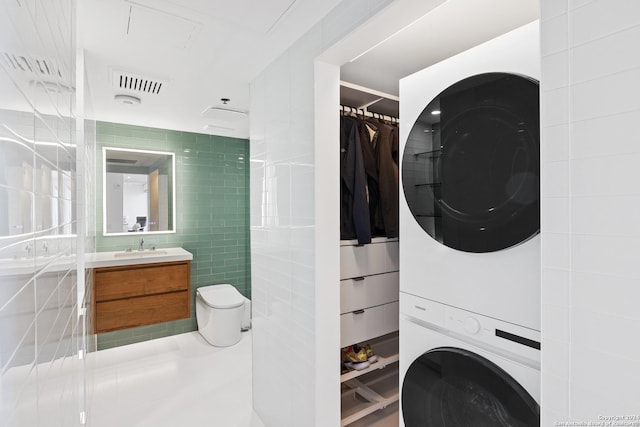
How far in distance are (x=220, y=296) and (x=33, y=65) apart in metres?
2.97

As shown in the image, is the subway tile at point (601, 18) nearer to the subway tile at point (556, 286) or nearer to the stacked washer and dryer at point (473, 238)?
the stacked washer and dryer at point (473, 238)

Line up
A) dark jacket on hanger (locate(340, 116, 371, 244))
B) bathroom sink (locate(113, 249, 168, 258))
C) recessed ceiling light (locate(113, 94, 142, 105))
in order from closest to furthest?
1. dark jacket on hanger (locate(340, 116, 371, 244))
2. recessed ceiling light (locate(113, 94, 142, 105))
3. bathroom sink (locate(113, 249, 168, 258))

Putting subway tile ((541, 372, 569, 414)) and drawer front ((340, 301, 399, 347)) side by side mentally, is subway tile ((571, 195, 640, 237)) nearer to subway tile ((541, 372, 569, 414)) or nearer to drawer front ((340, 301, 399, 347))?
subway tile ((541, 372, 569, 414))

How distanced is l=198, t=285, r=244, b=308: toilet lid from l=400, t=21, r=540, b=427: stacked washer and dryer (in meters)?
2.22

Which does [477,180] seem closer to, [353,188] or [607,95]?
[607,95]

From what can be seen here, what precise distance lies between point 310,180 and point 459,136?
71cm

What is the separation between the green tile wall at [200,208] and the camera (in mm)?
3180

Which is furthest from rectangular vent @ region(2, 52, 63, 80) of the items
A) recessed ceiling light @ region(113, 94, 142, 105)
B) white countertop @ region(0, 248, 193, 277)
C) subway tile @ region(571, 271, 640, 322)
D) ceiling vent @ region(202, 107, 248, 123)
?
ceiling vent @ region(202, 107, 248, 123)

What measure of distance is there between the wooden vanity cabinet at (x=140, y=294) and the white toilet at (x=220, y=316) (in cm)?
25

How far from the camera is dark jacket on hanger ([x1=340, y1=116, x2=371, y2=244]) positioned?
174 cm

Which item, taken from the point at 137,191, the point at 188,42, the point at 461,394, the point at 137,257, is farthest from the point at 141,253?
the point at 461,394

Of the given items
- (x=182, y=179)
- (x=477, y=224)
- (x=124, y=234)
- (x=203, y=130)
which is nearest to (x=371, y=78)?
(x=477, y=224)

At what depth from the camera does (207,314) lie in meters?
3.18

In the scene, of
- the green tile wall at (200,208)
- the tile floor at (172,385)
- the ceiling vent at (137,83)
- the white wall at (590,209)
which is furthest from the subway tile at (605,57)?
the green tile wall at (200,208)
